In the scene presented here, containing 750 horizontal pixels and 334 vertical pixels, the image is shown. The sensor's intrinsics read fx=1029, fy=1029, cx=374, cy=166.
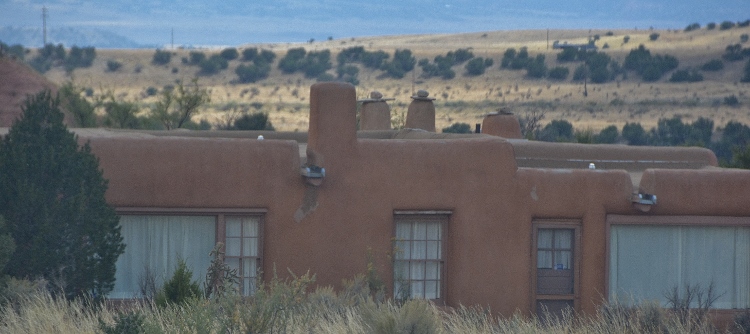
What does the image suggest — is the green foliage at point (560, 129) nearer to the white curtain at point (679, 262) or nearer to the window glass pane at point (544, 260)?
the white curtain at point (679, 262)

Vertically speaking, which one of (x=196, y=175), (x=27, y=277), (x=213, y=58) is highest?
(x=213, y=58)

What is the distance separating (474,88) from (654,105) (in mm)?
10575

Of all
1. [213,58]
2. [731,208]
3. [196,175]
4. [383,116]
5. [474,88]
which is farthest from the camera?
[213,58]

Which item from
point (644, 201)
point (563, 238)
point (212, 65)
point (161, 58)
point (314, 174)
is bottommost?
point (563, 238)

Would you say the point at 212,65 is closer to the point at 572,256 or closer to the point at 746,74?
the point at 746,74

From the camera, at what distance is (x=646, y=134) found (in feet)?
151

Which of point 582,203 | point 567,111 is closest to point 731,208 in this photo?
point 582,203

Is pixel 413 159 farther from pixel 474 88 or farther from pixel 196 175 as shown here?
pixel 474 88

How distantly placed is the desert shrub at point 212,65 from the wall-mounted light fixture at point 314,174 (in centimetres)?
5194

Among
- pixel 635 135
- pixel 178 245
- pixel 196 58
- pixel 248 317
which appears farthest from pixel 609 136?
pixel 248 317

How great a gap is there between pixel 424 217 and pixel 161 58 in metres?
54.5

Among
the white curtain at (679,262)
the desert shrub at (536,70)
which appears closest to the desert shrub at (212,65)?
the desert shrub at (536,70)

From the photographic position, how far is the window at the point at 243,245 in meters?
13.8

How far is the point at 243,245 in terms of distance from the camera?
45.3 feet
